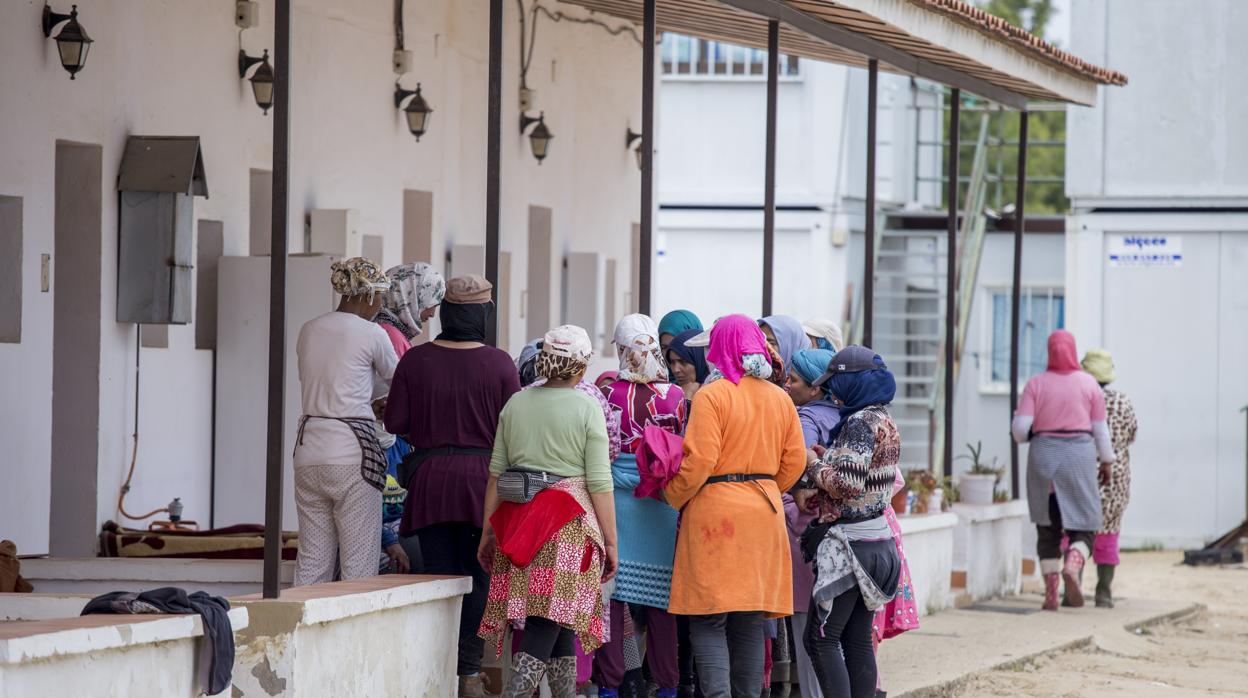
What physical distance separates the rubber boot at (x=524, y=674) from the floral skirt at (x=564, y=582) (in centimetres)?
15

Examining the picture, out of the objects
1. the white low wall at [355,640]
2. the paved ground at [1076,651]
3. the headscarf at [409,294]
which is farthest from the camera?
the paved ground at [1076,651]

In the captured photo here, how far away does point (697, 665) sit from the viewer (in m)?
7.12

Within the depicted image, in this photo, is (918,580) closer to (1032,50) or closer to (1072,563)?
(1072,563)

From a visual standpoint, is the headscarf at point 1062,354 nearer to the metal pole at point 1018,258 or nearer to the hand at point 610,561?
the metal pole at point 1018,258

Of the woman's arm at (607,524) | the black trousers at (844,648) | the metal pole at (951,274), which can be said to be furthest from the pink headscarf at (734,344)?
the metal pole at (951,274)

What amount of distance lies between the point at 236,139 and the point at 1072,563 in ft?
20.1

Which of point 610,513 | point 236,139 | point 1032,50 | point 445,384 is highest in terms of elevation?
point 1032,50

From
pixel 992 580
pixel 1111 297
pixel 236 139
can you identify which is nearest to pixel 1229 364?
pixel 1111 297

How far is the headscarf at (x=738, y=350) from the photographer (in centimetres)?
695

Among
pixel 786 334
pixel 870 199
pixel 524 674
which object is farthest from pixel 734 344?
pixel 870 199

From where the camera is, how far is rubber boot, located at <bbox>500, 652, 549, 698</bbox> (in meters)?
6.75

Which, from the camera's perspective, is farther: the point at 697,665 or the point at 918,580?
the point at 918,580

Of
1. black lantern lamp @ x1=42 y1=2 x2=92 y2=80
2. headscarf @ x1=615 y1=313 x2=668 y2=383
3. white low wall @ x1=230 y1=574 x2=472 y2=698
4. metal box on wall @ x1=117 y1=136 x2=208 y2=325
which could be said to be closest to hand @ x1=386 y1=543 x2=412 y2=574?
white low wall @ x1=230 y1=574 x2=472 y2=698

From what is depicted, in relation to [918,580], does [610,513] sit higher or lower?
higher
